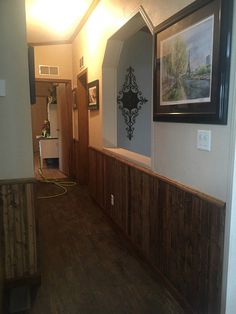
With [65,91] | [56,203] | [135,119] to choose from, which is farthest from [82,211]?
[65,91]

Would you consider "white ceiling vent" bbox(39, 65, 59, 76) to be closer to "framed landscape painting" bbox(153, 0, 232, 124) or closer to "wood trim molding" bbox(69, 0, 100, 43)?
"wood trim molding" bbox(69, 0, 100, 43)

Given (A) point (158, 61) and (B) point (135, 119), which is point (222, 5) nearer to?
(A) point (158, 61)

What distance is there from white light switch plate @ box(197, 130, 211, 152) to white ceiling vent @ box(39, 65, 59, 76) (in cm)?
433

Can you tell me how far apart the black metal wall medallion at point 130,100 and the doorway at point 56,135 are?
204cm

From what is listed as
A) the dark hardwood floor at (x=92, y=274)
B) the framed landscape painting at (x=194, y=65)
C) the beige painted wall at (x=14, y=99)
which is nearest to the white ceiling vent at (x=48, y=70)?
the dark hardwood floor at (x=92, y=274)

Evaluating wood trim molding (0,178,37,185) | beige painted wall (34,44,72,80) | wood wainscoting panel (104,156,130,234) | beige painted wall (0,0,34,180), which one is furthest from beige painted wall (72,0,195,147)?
wood trim molding (0,178,37,185)

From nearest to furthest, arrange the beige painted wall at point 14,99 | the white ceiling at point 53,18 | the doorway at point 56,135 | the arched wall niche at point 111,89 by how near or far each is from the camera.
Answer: the beige painted wall at point 14,99, the arched wall niche at point 111,89, the white ceiling at point 53,18, the doorway at point 56,135

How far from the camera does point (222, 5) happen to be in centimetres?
139

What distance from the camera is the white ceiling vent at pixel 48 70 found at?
17.1ft

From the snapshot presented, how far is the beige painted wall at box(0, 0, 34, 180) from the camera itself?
6.40ft

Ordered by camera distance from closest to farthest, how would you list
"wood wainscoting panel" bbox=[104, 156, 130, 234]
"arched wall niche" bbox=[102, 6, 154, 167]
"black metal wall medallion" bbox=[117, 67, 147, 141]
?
"wood wainscoting panel" bbox=[104, 156, 130, 234], "arched wall niche" bbox=[102, 6, 154, 167], "black metal wall medallion" bbox=[117, 67, 147, 141]

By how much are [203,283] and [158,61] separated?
5.20 feet

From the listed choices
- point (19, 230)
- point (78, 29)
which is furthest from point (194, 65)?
point (78, 29)

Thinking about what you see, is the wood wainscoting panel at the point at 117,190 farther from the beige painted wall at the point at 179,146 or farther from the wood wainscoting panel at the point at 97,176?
the beige painted wall at the point at 179,146
